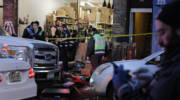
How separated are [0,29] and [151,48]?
274 inches

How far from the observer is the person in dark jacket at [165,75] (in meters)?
1.95

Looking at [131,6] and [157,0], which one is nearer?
[157,0]

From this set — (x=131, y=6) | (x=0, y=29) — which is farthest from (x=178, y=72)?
(x=131, y=6)

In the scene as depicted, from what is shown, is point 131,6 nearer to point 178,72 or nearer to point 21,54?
point 21,54

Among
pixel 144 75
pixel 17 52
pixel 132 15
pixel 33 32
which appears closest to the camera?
pixel 144 75

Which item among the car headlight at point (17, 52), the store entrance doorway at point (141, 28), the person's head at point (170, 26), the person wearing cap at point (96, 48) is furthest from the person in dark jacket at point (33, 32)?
the person's head at point (170, 26)

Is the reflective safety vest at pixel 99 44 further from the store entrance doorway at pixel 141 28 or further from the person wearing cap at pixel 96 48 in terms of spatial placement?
the store entrance doorway at pixel 141 28

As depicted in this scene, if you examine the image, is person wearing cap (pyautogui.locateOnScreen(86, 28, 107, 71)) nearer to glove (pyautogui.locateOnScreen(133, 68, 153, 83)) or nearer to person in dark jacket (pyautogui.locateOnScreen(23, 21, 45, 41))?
person in dark jacket (pyautogui.locateOnScreen(23, 21, 45, 41))

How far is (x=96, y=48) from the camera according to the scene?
12.0m

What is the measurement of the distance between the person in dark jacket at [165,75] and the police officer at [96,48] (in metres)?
9.67

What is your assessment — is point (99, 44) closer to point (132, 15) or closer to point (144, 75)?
point (132, 15)

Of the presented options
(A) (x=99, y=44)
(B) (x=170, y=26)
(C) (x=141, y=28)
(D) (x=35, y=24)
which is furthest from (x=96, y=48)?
(B) (x=170, y=26)

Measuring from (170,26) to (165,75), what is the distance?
30 centimetres

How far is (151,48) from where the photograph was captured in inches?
572
